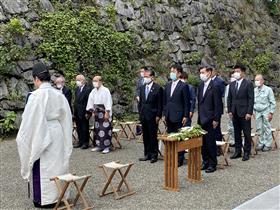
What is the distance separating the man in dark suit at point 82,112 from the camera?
10.9 m

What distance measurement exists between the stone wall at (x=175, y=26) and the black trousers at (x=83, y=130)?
247 cm

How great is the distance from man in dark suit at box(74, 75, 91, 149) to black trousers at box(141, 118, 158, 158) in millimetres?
2095

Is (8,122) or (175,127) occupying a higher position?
(175,127)

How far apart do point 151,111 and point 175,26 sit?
34.5 feet

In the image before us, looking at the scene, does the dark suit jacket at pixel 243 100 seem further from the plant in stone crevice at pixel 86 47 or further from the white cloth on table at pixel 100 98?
the plant in stone crevice at pixel 86 47

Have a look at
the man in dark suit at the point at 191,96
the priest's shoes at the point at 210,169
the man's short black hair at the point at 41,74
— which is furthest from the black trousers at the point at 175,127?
the man's short black hair at the point at 41,74

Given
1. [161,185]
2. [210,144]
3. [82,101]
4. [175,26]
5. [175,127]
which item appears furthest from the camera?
[175,26]

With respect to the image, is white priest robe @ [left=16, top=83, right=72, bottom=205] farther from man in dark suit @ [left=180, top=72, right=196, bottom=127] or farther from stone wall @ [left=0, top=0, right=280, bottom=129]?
stone wall @ [left=0, top=0, right=280, bottom=129]

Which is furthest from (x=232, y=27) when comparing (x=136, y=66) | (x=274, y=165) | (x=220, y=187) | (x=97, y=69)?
(x=220, y=187)

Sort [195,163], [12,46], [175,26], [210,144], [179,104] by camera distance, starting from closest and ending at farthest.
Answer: [195,163], [210,144], [179,104], [12,46], [175,26]

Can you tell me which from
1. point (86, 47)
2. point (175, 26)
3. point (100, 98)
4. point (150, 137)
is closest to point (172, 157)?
point (150, 137)

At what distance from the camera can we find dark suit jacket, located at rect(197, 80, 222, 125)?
820 cm

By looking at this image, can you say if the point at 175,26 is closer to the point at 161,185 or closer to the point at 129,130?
the point at 129,130

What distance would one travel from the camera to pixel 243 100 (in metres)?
9.14
